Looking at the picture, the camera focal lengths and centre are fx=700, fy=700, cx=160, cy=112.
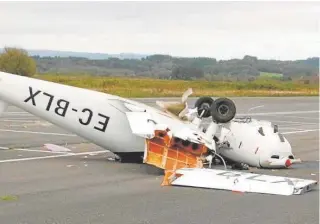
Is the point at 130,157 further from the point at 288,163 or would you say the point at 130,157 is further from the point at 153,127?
the point at 288,163

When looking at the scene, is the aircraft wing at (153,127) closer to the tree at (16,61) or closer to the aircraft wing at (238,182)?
the aircraft wing at (238,182)

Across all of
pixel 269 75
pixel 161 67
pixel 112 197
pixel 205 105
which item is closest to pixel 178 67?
pixel 269 75

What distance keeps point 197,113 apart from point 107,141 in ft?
7.04

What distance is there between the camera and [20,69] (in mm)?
96688

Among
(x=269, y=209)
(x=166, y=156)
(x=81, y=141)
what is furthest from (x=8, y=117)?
(x=269, y=209)

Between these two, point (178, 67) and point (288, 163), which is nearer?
point (288, 163)

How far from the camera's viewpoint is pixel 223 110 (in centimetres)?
1467

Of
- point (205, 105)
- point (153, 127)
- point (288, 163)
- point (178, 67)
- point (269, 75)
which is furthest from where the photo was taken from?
point (178, 67)

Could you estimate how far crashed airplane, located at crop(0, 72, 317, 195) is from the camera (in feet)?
44.3

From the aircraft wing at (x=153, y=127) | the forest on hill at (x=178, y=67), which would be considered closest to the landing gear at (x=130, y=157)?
the aircraft wing at (x=153, y=127)

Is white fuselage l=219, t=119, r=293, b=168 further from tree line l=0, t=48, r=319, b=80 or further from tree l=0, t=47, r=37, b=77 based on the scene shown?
tree l=0, t=47, r=37, b=77

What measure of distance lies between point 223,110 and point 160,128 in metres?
1.81

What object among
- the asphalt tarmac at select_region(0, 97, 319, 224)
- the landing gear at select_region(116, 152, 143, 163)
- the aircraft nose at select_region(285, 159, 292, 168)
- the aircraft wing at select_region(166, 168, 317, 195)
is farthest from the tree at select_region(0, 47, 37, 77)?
the aircraft wing at select_region(166, 168, 317, 195)

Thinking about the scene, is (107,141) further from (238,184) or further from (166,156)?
(238,184)
